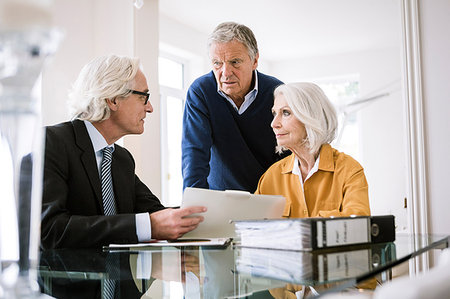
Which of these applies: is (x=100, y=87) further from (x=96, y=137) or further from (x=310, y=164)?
(x=310, y=164)

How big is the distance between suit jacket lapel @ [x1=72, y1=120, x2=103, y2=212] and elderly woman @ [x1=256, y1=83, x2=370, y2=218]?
2.16 feet

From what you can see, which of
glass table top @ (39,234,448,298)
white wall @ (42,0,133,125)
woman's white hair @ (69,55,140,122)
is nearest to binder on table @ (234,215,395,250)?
glass table top @ (39,234,448,298)

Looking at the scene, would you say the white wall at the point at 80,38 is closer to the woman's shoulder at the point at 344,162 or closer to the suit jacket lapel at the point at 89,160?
the suit jacket lapel at the point at 89,160

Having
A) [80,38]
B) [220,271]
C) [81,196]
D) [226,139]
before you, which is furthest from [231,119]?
[80,38]

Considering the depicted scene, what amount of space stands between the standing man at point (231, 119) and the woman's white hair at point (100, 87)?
0.58 meters

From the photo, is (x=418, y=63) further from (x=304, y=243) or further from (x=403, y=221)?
(x=403, y=221)

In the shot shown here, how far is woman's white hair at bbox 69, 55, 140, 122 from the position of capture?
217cm

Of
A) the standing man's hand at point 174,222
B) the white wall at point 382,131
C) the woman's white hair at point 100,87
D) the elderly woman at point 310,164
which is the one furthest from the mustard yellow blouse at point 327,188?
the white wall at point 382,131

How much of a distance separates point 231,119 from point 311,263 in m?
1.76

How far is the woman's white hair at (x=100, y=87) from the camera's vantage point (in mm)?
2168

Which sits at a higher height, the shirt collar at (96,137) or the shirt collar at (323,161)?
the shirt collar at (96,137)

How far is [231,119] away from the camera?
2734 millimetres

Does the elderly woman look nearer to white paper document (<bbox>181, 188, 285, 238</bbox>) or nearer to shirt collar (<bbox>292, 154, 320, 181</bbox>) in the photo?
shirt collar (<bbox>292, 154, 320, 181</bbox>)

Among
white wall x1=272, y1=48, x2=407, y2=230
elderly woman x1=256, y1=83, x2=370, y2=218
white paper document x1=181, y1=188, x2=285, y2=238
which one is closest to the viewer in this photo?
white paper document x1=181, y1=188, x2=285, y2=238
